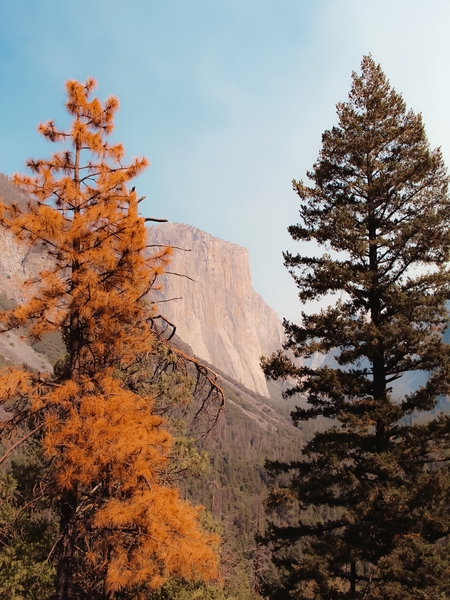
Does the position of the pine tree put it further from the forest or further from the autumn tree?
the autumn tree

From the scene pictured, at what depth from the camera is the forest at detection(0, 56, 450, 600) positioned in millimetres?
4777

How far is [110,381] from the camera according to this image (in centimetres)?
518

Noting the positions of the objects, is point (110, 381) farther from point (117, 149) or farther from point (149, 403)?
point (117, 149)

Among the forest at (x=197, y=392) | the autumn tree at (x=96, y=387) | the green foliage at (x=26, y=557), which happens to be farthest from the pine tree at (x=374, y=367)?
the green foliage at (x=26, y=557)

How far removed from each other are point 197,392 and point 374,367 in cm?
417

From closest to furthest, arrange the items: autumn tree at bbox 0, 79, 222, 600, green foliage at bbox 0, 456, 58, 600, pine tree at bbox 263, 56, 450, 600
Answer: autumn tree at bbox 0, 79, 222, 600 < pine tree at bbox 263, 56, 450, 600 < green foliage at bbox 0, 456, 58, 600

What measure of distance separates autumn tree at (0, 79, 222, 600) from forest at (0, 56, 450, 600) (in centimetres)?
2

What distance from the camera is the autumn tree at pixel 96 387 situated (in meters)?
4.64

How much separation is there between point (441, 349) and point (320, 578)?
4.69 m

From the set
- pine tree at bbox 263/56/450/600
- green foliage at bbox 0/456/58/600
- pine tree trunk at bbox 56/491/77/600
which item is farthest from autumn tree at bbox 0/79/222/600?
green foliage at bbox 0/456/58/600

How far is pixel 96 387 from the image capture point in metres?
5.23

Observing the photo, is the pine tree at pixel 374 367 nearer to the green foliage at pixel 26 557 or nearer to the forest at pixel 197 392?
the forest at pixel 197 392

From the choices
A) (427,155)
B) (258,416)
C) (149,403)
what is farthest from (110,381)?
(258,416)

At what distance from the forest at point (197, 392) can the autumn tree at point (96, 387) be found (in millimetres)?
24
